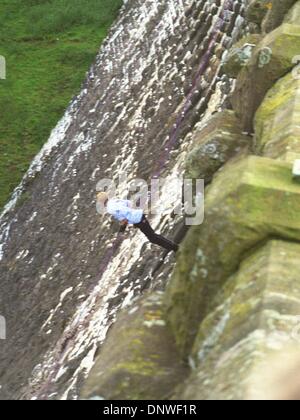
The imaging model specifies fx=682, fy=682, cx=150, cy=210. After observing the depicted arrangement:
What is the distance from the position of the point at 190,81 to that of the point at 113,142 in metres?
2.05

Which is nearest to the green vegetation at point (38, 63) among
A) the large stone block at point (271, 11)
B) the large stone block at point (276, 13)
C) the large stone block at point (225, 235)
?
the large stone block at point (271, 11)

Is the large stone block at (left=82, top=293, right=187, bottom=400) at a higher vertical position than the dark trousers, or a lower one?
higher

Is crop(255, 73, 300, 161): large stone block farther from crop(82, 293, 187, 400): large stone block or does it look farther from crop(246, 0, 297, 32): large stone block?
crop(246, 0, 297, 32): large stone block

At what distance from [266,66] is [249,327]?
9.66 ft

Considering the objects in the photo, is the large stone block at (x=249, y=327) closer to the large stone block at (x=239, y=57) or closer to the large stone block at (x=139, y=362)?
the large stone block at (x=139, y=362)

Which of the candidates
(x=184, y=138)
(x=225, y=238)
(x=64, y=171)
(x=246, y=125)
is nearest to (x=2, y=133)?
(x=64, y=171)

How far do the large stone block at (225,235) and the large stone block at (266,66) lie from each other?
2.05 meters

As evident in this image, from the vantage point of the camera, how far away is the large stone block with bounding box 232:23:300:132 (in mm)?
5250

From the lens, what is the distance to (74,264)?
937 cm

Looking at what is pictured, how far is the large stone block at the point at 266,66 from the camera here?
5250mm

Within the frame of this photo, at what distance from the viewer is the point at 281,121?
4.60 m

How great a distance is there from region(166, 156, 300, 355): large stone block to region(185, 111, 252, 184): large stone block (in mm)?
1711

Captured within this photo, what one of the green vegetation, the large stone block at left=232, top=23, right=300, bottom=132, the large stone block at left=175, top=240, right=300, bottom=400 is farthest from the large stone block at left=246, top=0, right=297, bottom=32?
the green vegetation
